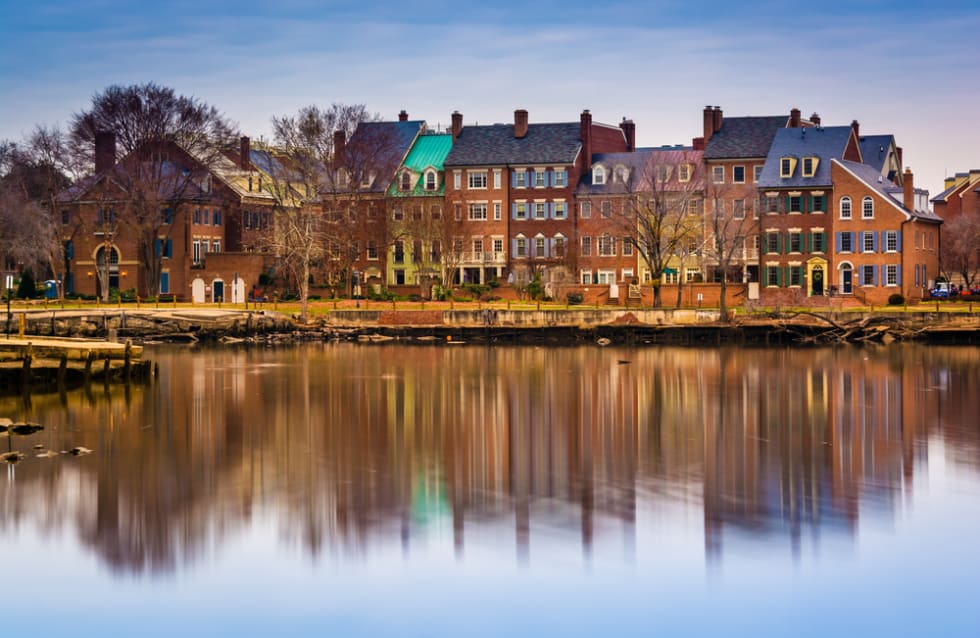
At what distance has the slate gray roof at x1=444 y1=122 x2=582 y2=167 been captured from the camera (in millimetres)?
111125

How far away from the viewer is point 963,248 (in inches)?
4545

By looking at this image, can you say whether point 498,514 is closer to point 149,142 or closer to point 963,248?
point 149,142

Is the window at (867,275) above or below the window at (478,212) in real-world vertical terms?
below

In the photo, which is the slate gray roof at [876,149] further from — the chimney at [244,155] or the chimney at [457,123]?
the chimney at [244,155]

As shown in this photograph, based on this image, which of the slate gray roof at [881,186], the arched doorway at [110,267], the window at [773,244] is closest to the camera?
the slate gray roof at [881,186]

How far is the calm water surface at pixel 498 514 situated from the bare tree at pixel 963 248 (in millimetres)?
71601

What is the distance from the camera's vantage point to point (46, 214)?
345ft

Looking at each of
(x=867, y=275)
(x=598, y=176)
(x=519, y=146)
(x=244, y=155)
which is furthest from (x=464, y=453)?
(x=244, y=155)

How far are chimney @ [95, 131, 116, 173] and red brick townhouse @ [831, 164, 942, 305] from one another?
187 feet

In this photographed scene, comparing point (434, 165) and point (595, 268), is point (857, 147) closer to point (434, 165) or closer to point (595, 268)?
point (595, 268)

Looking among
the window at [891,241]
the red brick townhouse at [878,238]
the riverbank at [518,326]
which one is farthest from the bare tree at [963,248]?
the riverbank at [518,326]

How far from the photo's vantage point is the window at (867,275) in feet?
317

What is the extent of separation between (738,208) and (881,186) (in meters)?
10.8

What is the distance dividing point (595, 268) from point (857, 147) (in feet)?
75.6
